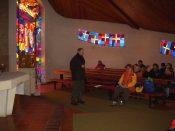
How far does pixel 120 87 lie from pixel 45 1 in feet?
22.8

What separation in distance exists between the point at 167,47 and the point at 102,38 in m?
3.01

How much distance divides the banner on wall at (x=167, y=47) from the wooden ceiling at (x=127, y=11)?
613mm

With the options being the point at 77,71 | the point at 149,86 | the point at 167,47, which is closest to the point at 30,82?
the point at 77,71

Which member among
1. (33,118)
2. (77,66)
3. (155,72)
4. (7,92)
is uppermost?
(77,66)

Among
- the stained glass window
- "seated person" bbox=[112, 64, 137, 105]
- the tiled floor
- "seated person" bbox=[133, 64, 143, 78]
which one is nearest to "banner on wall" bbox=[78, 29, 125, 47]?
the stained glass window

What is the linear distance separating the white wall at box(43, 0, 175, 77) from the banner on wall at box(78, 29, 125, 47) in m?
0.19

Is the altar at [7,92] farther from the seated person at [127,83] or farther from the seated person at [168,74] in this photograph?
the seated person at [168,74]

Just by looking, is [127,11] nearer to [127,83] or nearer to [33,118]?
[127,83]

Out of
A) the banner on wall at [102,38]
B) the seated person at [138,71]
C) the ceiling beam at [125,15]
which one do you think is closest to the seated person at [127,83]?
the seated person at [138,71]

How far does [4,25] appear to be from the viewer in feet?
41.0

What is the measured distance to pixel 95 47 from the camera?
1716 cm

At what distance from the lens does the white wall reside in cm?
1619

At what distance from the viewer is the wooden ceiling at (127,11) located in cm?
1170

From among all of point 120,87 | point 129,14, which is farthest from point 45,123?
point 129,14
